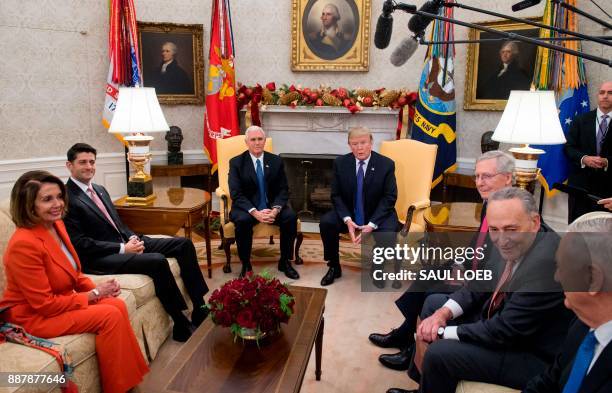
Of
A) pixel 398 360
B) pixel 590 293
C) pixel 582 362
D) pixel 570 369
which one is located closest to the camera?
pixel 590 293

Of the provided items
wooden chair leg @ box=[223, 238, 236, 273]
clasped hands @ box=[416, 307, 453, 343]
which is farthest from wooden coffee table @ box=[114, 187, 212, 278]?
clasped hands @ box=[416, 307, 453, 343]

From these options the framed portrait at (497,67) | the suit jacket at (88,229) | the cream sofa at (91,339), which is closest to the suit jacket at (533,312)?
the cream sofa at (91,339)

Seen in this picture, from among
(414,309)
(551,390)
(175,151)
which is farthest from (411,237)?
(175,151)

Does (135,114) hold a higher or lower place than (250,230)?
higher

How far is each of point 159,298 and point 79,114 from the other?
350cm

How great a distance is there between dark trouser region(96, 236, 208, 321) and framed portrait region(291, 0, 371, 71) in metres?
3.59

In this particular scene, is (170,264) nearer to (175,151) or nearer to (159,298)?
(159,298)

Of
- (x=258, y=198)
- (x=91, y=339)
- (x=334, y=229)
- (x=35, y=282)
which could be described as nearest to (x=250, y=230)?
(x=258, y=198)

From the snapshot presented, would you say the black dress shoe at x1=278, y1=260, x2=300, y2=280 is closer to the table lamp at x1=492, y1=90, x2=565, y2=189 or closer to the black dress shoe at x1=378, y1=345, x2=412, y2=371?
the black dress shoe at x1=378, y1=345, x2=412, y2=371

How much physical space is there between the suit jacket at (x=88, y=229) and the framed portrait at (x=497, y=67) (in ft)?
14.8

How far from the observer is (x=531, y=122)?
333 cm

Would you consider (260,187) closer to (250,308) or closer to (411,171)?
(411,171)

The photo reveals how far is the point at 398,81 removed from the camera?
607cm

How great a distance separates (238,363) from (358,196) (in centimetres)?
251
